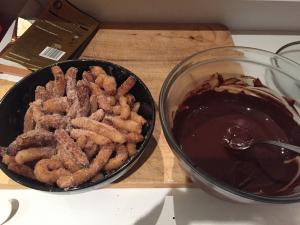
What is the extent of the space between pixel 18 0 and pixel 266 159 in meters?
0.76

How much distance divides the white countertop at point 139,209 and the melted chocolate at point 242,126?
7 centimetres

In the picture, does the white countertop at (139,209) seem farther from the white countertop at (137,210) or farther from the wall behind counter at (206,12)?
the wall behind counter at (206,12)

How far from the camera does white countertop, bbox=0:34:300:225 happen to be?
516mm

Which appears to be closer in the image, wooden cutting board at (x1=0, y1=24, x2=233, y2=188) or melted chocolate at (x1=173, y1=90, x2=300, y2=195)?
melted chocolate at (x1=173, y1=90, x2=300, y2=195)

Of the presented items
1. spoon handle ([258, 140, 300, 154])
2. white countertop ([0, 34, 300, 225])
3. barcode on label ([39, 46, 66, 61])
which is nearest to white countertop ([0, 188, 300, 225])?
white countertop ([0, 34, 300, 225])

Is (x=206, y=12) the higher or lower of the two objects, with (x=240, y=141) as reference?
higher

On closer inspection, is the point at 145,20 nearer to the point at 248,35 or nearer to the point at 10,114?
the point at 248,35

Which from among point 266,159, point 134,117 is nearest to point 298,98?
point 266,159

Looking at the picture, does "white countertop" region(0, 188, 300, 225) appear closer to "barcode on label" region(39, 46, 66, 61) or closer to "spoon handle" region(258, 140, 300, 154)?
"spoon handle" region(258, 140, 300, 154)

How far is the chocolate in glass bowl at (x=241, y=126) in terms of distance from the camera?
0.49m

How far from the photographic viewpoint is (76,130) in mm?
552

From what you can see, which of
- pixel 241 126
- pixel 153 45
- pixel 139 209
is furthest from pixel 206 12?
pixel 139 209

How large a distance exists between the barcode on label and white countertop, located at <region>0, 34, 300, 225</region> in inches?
11.7

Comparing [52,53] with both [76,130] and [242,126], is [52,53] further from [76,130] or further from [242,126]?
[242,126]
